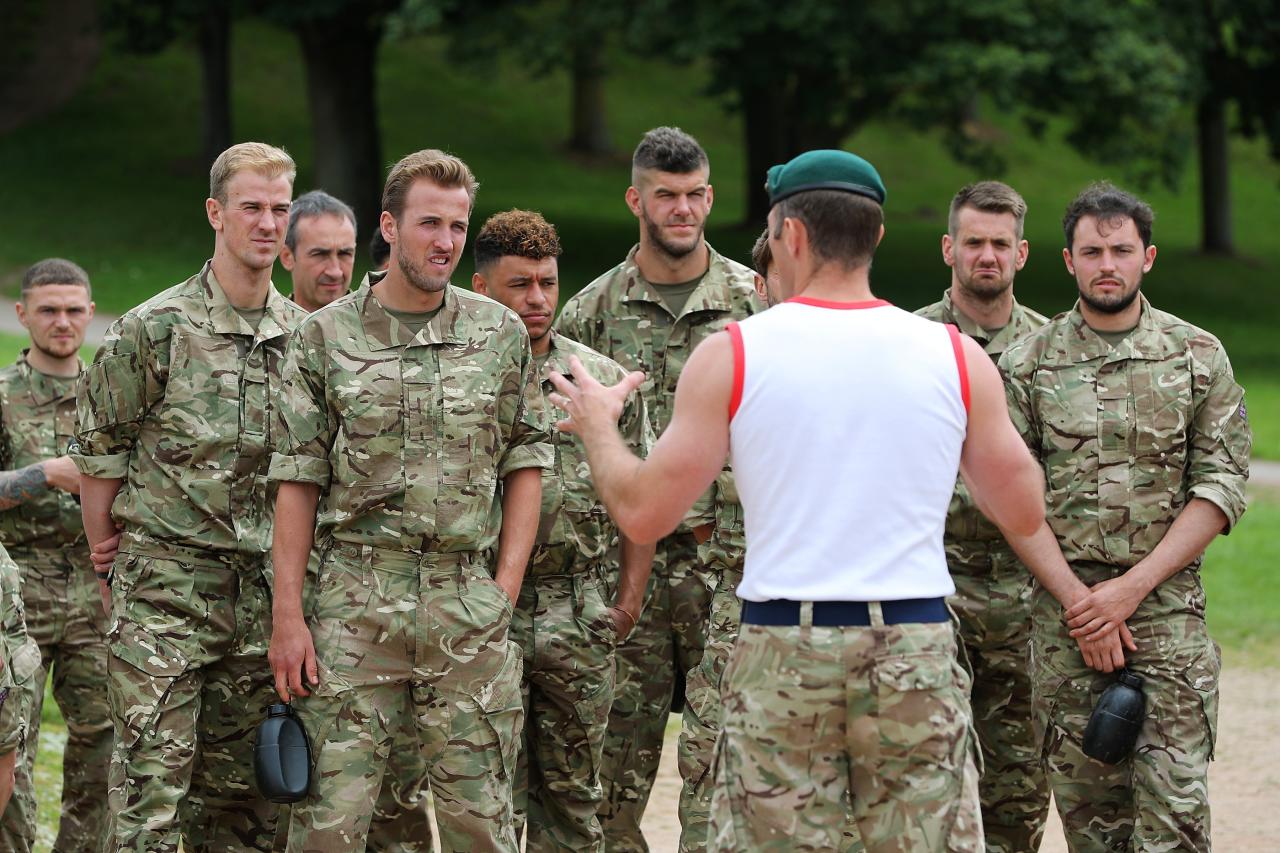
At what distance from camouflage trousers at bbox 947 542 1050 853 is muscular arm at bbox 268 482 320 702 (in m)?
2.78

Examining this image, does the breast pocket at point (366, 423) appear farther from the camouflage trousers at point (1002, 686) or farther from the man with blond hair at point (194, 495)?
the camouflage trousers at point (1002, 686)

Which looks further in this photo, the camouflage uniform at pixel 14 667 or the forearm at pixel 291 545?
the camouflage uniform at pixel 14 667

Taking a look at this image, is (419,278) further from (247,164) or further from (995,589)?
(995,589)

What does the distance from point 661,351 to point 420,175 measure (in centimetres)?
193

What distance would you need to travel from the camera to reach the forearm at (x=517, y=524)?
559 centimetres

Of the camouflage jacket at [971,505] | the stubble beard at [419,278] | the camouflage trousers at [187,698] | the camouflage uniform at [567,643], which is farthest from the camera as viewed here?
the camouflage jacket at [971,505]

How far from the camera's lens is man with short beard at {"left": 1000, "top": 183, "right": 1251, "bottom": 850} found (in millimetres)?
6105

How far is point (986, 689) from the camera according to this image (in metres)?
7.12

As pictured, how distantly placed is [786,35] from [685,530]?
18532mm

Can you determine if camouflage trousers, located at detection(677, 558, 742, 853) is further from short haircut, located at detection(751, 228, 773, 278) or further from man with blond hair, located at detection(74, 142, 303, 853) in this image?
man with blond hair, located at detection(74, 142, 303, 853)

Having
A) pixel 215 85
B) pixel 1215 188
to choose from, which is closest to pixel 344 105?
pixel 215 85

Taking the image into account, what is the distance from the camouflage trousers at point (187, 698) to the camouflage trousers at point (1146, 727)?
9.49ft

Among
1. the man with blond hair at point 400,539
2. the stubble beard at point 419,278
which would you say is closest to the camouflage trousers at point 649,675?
the man with blond hair at point 400,539

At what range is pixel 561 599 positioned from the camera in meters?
6.59
